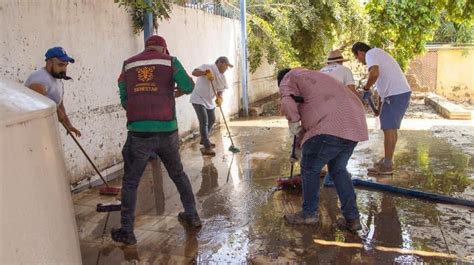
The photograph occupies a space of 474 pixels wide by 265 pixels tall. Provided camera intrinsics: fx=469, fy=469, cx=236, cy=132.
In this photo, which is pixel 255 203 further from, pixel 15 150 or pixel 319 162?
pixel 15 150

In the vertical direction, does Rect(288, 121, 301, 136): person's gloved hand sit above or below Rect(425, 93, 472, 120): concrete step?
above

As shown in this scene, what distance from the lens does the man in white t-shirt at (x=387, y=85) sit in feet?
19.4

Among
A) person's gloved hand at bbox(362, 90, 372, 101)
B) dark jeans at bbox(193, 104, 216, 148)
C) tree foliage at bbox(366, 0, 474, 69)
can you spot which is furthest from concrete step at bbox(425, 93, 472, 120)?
dark jeans at bbox(193, 104, 216, 148)

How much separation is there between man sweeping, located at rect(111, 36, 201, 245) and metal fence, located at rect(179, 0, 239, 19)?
5240 mm

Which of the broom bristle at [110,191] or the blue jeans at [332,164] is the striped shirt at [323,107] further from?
the broom bristle at [110,191]

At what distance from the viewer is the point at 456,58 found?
54.4ft

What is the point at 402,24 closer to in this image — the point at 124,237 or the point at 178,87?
the point at 178,87

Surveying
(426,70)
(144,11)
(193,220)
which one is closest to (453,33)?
(426,70)

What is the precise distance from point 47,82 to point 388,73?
4.02 metres

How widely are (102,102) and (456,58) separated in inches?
559

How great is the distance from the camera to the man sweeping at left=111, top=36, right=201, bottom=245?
3.91 m

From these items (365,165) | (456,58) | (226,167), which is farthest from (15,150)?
(456,58)

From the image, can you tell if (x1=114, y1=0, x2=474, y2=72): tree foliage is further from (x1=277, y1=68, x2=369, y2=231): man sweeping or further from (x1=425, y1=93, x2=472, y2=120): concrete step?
(x1=277, y1=68, x2=369, y2=231): man sweeping

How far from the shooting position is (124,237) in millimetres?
4051
